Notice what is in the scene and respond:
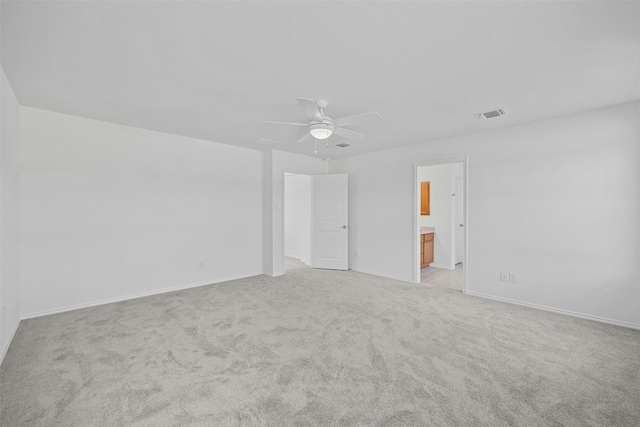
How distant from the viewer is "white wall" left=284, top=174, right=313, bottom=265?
6.97m

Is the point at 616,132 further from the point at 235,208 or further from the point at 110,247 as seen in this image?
the point at 110,247

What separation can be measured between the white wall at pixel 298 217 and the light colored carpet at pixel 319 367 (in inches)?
136

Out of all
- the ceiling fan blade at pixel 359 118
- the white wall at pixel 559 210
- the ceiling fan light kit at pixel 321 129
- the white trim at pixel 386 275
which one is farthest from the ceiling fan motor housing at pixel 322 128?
the white trim at pixel 386 275

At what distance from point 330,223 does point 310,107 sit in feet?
12.2

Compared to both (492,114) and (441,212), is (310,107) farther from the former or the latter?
(441,212)

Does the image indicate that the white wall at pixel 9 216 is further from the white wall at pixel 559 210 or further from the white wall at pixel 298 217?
the white wall at pixel 559 210

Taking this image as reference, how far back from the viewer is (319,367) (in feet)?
7.41

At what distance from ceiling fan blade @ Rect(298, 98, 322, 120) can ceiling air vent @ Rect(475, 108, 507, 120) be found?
6.74ft

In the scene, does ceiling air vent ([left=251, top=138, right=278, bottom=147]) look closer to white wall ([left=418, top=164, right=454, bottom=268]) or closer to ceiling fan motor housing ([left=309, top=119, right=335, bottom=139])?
ceiling fan motor housing ([left=309, top=119, right=335, bottom=139])

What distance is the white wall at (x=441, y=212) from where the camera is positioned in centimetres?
623

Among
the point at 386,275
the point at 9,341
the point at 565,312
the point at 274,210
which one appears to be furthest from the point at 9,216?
the point at 565,312

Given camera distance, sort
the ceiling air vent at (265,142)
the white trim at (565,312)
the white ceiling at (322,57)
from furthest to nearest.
→ the ceiling air vent at (265,142), the white trim at (565,312), the white ceiling at (322,57)

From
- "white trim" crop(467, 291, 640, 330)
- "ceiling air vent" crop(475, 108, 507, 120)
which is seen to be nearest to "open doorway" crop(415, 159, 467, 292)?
"white trim" crop(467, 291, 640, 330)

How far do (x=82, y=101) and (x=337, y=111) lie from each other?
2.78 metres
